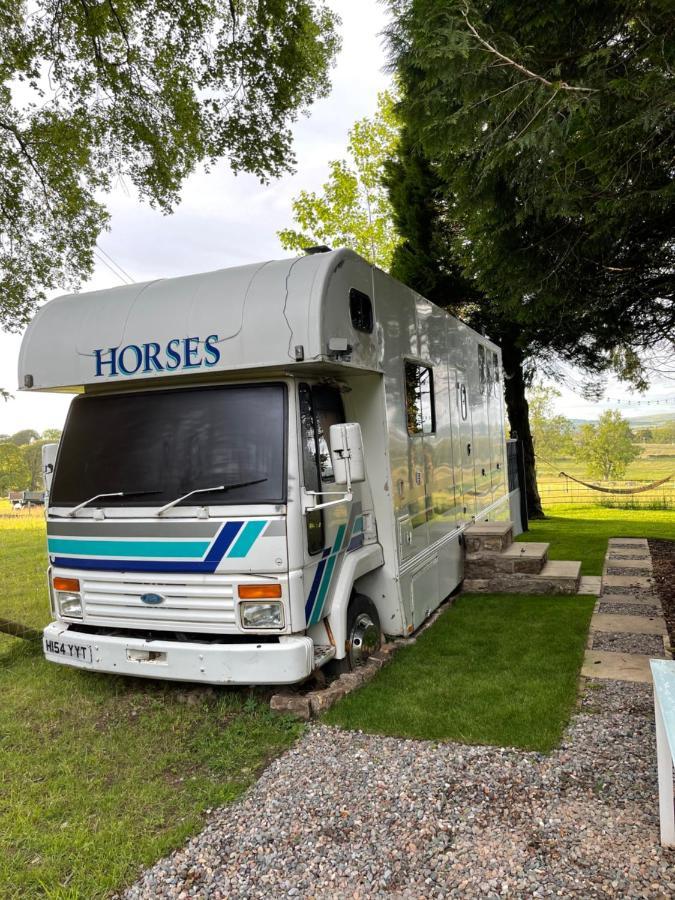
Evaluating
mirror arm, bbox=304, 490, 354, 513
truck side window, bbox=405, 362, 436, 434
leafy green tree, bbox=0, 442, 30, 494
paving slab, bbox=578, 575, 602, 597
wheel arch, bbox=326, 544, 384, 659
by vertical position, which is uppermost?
truck side window, bbox=405, 362, 436, 434

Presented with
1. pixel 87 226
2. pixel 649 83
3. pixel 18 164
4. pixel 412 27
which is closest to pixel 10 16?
pixel 18 164

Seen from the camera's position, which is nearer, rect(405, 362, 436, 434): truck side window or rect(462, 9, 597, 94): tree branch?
rect(462, 9, 597, 94): tree branch

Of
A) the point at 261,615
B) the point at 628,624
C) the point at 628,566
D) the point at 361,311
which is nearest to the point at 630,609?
the point at 628,624

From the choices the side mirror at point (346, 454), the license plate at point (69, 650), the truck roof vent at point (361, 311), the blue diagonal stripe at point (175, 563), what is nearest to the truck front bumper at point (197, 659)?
the license plate at point (69, 650)

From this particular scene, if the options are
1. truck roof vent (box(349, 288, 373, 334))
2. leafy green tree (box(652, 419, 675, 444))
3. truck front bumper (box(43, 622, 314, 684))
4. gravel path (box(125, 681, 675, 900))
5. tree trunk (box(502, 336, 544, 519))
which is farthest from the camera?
leafy green tree (box(652, 419, 675, 444))

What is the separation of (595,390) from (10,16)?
38.0ft

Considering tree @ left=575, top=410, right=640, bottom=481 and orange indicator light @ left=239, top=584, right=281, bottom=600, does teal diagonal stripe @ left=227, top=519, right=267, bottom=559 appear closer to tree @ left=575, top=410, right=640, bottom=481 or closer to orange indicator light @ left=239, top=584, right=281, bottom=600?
orange indicator light @ left=239, top=584, right=281, bottom=600

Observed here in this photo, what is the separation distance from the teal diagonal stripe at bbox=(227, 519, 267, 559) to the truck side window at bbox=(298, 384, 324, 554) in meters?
0.35

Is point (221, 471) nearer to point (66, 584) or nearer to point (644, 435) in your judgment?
point (66, 584)

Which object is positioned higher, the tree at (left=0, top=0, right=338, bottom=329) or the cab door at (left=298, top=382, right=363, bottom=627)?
the tree at (left=0, top=0, right=338, bottom=329)

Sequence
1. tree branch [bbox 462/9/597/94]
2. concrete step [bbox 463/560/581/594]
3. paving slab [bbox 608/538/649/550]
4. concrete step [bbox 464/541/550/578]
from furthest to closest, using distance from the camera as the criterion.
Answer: paving slab [bbox 608/538/649/550], concrete step [bbox 464/541/550/578], concrete step [bbox 463/560/581/594], tree branch [bbox 462/9/597/94]

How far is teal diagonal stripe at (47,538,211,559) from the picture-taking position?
409 centimetres

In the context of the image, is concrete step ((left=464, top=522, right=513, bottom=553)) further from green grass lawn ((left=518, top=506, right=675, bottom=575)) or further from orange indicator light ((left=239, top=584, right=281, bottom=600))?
orange indicator light ((left=239, top=584, right=281, bottom=600))

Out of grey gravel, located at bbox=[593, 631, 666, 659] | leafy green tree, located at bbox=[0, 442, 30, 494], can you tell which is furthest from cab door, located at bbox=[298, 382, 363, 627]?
leafy green tree, located at bbox=[0, 442, 30, 494]
